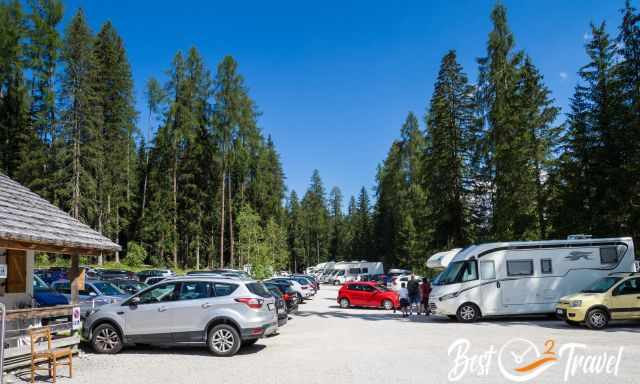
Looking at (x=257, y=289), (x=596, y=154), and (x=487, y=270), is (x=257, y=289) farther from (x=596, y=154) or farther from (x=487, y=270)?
(x=596, y=154)

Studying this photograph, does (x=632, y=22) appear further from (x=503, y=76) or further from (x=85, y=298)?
(x=85, y=298)

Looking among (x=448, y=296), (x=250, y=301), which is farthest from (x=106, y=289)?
(x=448, y=296)

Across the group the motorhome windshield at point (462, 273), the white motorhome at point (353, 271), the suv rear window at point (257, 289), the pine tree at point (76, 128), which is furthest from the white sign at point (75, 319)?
the white motorhome at point (353, 271)

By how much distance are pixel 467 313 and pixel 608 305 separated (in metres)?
4.72

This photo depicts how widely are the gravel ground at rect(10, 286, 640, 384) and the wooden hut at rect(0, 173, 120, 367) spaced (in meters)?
1.24

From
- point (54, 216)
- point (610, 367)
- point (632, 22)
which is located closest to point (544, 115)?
point (632, 22)

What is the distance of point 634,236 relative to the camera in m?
23.8

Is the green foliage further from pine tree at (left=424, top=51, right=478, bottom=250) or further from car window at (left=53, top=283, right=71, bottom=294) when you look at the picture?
pine tree at (left=424, top=51, right=478, bottom=250)

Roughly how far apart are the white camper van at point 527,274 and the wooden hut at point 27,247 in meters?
12.7

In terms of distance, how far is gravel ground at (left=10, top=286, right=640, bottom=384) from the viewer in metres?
8.53

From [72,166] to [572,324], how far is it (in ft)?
120

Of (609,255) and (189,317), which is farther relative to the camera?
(609,255)

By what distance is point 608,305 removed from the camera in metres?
15.0
